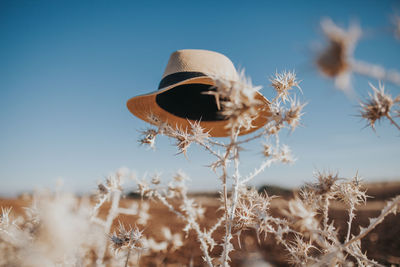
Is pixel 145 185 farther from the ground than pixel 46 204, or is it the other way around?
pixel 145 185

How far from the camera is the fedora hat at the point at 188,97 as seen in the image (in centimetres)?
177

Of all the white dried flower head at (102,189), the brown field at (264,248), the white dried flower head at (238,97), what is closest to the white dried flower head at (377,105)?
the white dried flower head at (238,97)

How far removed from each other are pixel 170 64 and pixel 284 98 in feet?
4.29

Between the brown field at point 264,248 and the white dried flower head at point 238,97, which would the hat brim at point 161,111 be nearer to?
the white dried flower head at point 238,97

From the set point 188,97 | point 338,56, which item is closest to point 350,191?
point 338,56

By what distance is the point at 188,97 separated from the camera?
2625 mm

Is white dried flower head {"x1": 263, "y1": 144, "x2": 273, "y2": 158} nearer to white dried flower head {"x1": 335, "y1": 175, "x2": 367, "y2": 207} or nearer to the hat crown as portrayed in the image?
white dried flower head {"x1": 335, "y1": 175, "x2": 367, "y2": 207}

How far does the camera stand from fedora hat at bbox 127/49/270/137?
5.80ft

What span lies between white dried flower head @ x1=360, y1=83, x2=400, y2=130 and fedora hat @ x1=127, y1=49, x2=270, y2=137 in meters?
0.71

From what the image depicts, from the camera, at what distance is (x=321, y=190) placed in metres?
0.96

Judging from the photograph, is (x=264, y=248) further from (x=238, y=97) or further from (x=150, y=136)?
(x=238, y=97)

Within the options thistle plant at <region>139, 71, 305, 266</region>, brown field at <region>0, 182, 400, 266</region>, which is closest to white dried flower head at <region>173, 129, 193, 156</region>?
thistle plant at <region>139, 71, 305, 266</region>

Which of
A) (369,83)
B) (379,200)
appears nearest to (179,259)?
(369,83)

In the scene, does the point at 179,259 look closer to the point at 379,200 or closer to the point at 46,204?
the point at 46,204
